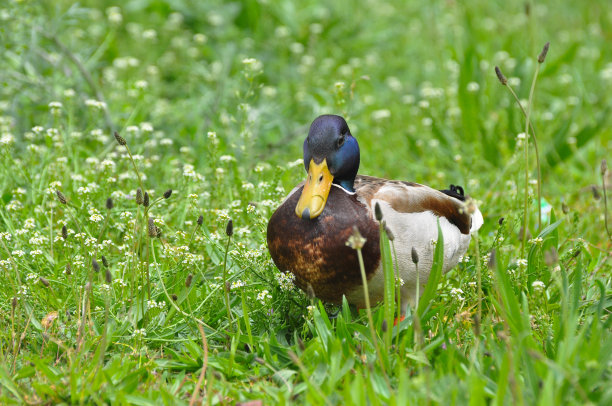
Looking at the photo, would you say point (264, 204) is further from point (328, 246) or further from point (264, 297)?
point (328, 246)

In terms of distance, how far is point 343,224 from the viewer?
2.88 meters

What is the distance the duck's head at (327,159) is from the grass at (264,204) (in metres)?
0.43

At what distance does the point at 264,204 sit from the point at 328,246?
0.77 m

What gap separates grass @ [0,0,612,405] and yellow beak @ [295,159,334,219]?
13.6 inches

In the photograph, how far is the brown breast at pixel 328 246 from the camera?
2.85m

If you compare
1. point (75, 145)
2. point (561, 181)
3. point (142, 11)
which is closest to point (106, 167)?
point (75, 145)

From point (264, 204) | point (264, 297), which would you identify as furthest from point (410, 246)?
point (264, 204)

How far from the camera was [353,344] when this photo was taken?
2.82 meters

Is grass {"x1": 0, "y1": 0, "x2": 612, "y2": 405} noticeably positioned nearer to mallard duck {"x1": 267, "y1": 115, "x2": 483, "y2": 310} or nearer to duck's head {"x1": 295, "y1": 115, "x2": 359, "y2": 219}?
mallard duck {"x1": 267, "y1": 115, "x2": 483, "y2": 310}

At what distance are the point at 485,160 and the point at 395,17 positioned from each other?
3004 millimetres

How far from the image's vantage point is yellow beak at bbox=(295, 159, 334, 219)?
2.91 metres

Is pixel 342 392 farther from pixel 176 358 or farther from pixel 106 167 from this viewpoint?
pixel 106 167

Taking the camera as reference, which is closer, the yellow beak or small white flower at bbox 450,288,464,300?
the yellow beak

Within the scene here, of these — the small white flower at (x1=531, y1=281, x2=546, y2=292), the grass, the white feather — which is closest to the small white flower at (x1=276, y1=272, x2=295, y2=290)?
the grass
